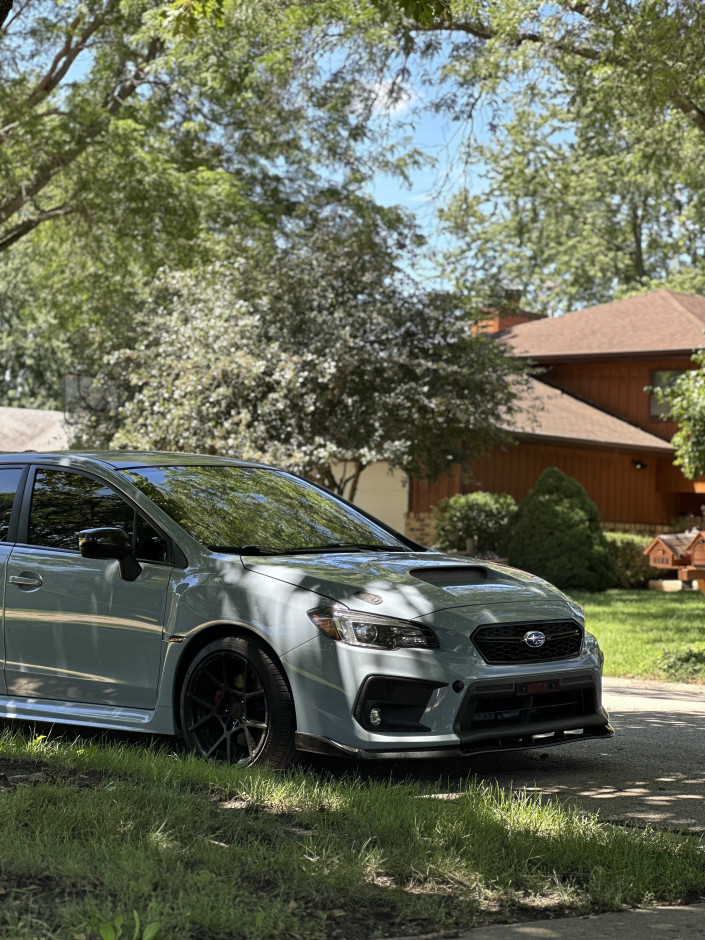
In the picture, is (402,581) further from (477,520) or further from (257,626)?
(477,520)

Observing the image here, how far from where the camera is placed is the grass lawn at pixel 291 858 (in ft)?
13.2

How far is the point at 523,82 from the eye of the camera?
1678 centimetres

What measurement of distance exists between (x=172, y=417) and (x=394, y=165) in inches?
523

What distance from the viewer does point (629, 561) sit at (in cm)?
2464

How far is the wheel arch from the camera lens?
20.7 feet

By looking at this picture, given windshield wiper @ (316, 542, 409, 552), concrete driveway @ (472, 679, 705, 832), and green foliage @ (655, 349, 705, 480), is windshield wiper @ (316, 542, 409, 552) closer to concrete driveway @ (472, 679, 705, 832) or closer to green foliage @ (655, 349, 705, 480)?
concrete driveway @ (472, 679, 705, 832)

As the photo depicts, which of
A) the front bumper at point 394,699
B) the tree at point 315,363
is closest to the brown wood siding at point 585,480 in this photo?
the tree at point 315,363

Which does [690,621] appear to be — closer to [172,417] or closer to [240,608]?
[172,417]

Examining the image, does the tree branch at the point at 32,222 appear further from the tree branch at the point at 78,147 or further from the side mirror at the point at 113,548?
the side mirror at the point at 113,548

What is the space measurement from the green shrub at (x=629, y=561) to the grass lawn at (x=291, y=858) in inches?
756

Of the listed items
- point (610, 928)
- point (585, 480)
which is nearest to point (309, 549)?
point (610, 928)

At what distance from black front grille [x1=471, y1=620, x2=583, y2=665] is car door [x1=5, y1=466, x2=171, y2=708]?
1.75m

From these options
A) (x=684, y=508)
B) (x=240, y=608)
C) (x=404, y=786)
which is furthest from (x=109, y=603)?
(x=684, y=508)

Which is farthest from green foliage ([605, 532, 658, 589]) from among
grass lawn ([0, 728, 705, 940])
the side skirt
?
grass lawn ([0, 728, 705, 940])
